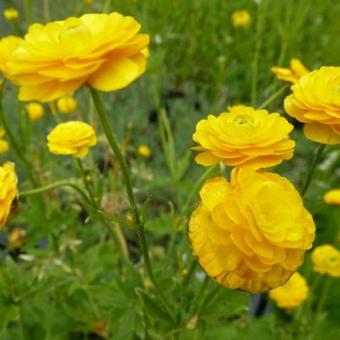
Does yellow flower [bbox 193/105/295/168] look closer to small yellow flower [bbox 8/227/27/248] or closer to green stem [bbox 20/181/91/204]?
green stem [bbox 20/181/91/204]

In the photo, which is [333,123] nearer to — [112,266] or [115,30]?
[115,30]

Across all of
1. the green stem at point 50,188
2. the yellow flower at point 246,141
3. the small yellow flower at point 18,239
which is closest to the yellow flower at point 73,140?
the green stem at point 50,188

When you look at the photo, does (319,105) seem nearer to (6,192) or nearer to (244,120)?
(244,120)

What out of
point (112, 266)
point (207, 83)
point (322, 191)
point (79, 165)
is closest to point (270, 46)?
point (207, 83)

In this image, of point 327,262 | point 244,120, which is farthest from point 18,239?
point 244,120

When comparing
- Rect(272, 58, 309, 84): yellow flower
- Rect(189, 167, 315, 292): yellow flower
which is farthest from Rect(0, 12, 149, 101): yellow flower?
Rect(272, 58, 309, 84): yellow flower
